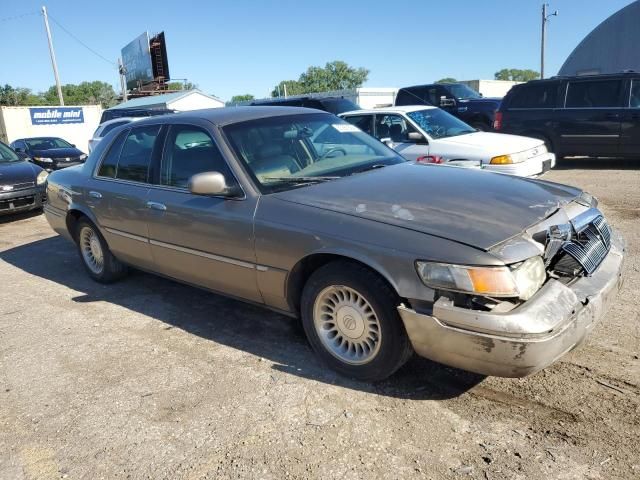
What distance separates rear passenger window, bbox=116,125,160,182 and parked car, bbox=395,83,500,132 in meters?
11.2

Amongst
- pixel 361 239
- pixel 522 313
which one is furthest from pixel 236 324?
pixel 522 313

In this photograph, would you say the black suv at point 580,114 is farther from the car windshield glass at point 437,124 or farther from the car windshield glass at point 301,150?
the car windshield glass at point 301,150

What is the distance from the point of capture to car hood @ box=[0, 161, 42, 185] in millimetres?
8805

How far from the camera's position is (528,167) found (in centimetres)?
759

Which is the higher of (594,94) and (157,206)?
(594,94)

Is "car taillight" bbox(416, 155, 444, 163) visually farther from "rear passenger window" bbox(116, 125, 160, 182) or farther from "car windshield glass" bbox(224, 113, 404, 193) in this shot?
"rear passenger window" bbox(116, 125, 160, 182)

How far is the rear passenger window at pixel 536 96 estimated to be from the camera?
10893mm

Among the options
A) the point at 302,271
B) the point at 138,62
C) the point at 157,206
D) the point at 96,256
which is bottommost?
the point at 96,256

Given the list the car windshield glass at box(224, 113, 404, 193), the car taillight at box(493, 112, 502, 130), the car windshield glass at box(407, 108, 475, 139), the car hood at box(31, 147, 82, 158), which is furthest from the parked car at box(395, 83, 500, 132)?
the car windshield glass at box(224, 113, 404, 193)

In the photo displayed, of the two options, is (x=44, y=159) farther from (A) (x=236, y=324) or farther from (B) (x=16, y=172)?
(A) (x=236, y=324)

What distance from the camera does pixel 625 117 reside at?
9930 millimetres

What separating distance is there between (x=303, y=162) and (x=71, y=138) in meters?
28.8

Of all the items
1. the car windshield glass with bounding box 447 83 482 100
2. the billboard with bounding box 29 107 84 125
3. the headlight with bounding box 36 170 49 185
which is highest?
the billboard with bounding box 29 107 84 125

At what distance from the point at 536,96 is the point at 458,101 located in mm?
3923
